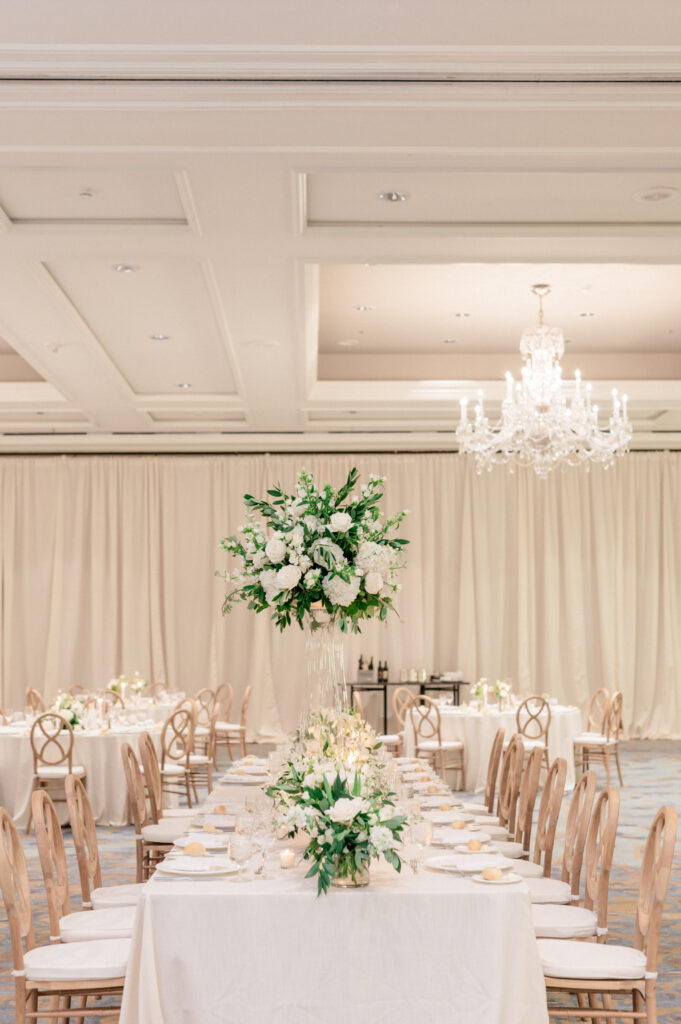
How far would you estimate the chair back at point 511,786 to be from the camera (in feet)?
18.9

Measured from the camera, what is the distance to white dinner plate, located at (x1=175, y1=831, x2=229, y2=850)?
4.00m

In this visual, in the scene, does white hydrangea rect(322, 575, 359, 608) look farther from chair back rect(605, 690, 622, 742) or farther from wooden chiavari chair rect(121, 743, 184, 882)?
chair back rect(605, 690, 622, 742)

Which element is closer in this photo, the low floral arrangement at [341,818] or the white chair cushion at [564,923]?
the low floral arrangement at [341,818]

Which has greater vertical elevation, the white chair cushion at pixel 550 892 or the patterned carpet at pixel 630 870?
the white chair cushion at pixel 550 892

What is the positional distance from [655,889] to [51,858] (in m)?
2.15

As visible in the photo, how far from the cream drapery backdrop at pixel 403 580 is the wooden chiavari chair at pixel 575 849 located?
9598 millimetres

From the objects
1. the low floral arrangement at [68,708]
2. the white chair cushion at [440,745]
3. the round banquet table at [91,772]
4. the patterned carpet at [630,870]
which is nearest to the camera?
the patterned carpet at [630,870]

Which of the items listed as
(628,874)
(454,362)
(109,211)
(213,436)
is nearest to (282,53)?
(109,211)

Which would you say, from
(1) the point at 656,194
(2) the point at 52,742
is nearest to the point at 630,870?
(1) the point at 656,194

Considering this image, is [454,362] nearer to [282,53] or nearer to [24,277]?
[24,277]

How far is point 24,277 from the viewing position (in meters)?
7.61

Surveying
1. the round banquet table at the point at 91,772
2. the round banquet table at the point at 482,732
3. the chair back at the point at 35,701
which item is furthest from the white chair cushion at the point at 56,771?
the round banquet table at the point at 482,732

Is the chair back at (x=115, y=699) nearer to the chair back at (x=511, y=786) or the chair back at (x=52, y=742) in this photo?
the chair back at (x=52, y=742)

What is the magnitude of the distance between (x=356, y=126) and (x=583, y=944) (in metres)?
3.51
